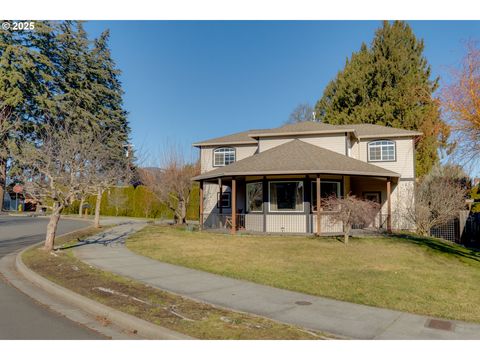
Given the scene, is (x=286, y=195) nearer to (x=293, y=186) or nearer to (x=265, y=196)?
(x=293, y=186)

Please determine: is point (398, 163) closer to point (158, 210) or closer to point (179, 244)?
point (179, 244)

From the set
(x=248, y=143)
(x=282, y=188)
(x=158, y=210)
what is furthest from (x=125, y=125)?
(x=282, y=188)

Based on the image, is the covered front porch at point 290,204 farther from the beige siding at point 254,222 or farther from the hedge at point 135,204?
the hedge at point 135,204

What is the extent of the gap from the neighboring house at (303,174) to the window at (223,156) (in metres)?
0.01

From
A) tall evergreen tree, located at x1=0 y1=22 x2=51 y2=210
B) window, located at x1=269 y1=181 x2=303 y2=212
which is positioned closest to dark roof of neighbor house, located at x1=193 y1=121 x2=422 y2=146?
window, located at x1=269 y1=181 x2=303 y2=212

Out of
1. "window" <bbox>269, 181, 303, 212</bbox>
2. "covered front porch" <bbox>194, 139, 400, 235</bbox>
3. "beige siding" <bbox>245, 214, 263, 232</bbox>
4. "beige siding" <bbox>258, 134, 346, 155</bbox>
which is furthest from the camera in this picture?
"beige siding" <bbox>258, 134, 346, 155</bbox>

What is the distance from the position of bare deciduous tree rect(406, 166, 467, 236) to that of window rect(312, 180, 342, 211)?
4951 mm

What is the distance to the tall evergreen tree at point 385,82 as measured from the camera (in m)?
33.8

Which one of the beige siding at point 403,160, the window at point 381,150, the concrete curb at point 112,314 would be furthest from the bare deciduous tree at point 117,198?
the concrete curb at point 112,314

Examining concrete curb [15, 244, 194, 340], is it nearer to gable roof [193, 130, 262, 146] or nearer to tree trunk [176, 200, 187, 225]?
tree trunk [176, 200, 187, 225]

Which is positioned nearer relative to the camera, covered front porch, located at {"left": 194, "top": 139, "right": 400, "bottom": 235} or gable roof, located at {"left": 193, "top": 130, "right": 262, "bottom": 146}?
covered front porch, located at {"left": 194, "top": 139, "right": 400, "bottom": 235}

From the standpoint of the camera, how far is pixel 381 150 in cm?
2261

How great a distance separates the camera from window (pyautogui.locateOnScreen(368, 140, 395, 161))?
22.5 metres

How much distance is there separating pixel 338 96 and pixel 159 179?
A: 877 inches
